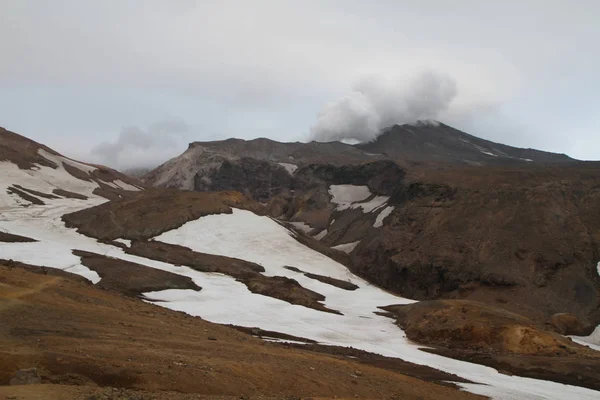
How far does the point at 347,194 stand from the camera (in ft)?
444

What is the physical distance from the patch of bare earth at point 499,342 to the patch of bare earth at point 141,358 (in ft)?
34.7

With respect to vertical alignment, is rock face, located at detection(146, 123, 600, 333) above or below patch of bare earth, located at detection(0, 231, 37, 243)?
above

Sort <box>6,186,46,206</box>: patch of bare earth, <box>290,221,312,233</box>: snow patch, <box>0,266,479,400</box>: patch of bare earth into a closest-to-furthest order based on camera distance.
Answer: <box>0,266,479,400</box>: patch of bare earth < <box>6,186,46,206</box>: patch of bare earth < <box>290,221,312,233</box>: snow patch

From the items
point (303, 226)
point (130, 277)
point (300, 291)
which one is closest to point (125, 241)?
point (130, 277)

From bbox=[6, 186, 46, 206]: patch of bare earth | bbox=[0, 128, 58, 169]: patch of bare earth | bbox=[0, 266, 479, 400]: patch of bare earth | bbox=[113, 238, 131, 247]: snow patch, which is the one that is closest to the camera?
bbox=[0, 266, 479, 400]: patch of bare earth

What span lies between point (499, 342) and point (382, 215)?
219ft

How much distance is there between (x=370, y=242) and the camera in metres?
81.2

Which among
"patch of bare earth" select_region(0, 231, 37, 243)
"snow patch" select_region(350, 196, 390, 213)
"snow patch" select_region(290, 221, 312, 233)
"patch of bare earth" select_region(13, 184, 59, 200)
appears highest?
"snow patch" select_region(350, 196, 390, 213)

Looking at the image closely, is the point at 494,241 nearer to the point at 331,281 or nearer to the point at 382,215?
the point at 331,281

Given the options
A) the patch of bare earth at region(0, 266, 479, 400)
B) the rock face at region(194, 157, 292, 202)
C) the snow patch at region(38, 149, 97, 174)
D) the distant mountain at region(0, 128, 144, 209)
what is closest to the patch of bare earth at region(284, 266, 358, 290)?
the patch of bare earth at region(0, 266, 479, 400)

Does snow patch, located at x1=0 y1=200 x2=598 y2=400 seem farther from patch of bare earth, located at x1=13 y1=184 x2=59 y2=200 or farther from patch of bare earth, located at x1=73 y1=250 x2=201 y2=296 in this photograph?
patch of bare earth, located at x1=13 y1=184 x2=59 y2=200

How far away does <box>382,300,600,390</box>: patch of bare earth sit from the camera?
2761 centimetres

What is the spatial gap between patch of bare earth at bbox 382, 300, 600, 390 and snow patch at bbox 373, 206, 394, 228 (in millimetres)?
55404

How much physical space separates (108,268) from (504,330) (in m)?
30.7
